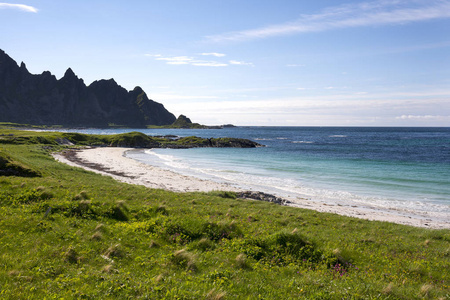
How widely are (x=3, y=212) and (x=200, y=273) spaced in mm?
10655

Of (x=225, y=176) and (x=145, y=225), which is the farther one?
(x=225, y=176)

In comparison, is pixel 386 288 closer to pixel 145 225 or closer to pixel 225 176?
pixel 145 225

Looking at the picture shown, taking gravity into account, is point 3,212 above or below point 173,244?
above

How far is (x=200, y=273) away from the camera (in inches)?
375

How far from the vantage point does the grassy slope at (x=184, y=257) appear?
8117mm

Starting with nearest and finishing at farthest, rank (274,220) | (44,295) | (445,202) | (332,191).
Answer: (44,295) < (274,220) < (445,202) < (332,191)

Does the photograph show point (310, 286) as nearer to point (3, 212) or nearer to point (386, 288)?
point (386, 288)

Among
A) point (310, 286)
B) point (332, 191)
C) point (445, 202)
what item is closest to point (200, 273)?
point (310, 286)

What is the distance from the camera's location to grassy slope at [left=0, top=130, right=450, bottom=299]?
8.12 meters

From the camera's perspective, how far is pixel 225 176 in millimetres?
49875

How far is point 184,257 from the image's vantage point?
10.3 meters

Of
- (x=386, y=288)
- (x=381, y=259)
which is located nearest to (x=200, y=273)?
(x=386, y=288)

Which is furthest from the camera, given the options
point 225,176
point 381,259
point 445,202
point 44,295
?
point 225,176

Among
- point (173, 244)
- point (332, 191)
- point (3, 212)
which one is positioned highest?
point (3, 212)
